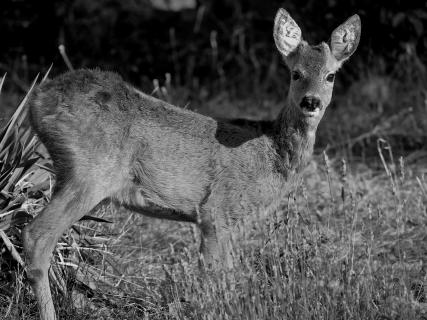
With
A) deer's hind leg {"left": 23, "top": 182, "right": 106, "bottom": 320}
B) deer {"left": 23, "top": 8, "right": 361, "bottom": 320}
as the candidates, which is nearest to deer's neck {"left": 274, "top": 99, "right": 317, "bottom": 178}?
deer {"left": 23, "top": 8, "right": 361, "bottom": 320}

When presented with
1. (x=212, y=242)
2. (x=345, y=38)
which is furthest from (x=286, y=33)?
(x=212, y=242)

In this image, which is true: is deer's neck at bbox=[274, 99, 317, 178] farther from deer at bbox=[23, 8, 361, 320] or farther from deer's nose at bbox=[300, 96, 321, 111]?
deer's nose at bbox=[300, 96, 321, 111]

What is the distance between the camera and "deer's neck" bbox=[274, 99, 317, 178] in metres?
A: 5.90

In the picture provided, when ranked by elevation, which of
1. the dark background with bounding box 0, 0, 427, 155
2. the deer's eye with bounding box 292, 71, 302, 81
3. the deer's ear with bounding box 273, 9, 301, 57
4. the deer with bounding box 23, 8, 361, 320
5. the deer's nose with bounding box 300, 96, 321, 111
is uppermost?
the deer's ear with bounding box 273, 9, 301, 57

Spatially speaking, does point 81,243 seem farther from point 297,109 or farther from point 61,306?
point 297,109

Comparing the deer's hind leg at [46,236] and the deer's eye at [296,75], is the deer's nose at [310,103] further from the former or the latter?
the deer's hind leg at [46,236]

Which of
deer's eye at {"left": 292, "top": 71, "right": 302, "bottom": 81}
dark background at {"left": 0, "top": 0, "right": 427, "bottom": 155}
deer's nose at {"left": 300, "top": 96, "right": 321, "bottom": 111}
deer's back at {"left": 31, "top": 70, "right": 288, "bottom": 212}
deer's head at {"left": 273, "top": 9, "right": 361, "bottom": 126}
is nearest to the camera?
deer's back at {"left": 31, "top": 70, "right": 288, "bottom": 212}

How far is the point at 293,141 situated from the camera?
5953 millimetres

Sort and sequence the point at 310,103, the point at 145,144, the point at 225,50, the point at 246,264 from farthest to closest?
the point at 225,50 < the point at 310,103 < the point at 145,144 < the point at 246,264

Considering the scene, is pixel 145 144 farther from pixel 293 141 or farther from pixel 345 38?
pixel 345 38

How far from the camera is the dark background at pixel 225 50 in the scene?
9.49 meters

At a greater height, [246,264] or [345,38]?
[345,38]

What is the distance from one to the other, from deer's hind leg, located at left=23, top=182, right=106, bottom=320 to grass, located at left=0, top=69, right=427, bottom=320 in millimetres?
187

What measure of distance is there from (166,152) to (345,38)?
68.1 inches
